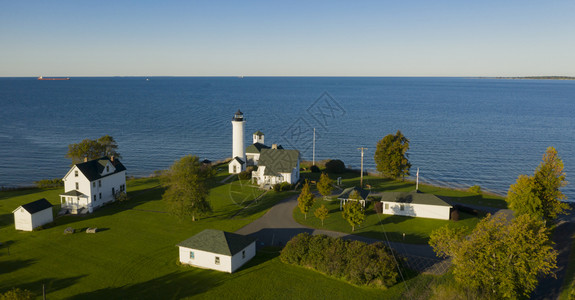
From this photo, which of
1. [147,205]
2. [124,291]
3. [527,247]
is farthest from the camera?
[147,205]

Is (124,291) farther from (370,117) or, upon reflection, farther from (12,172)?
Answer: (370,117)

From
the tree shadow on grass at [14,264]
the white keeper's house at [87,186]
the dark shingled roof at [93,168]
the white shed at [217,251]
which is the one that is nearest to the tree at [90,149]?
the dark shingled roof at [93,168]

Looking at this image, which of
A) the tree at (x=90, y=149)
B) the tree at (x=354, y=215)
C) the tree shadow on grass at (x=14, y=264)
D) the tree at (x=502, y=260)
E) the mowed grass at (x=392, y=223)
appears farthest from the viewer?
the tree at (x=90, y=149)

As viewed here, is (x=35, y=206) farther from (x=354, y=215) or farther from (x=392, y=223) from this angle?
(x=392, y=223)

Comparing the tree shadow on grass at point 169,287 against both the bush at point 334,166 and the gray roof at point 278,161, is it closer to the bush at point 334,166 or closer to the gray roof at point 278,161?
the gray roof at point 278,161

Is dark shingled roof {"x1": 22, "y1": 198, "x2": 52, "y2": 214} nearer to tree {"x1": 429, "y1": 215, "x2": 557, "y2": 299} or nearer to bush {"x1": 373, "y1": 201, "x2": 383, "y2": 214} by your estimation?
bush {"x1": 373, "y1": 201, "x2": 383, "y2": 214}

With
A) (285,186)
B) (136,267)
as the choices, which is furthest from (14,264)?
(285,186)

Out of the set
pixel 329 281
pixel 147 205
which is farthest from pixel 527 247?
pixel 147 205
